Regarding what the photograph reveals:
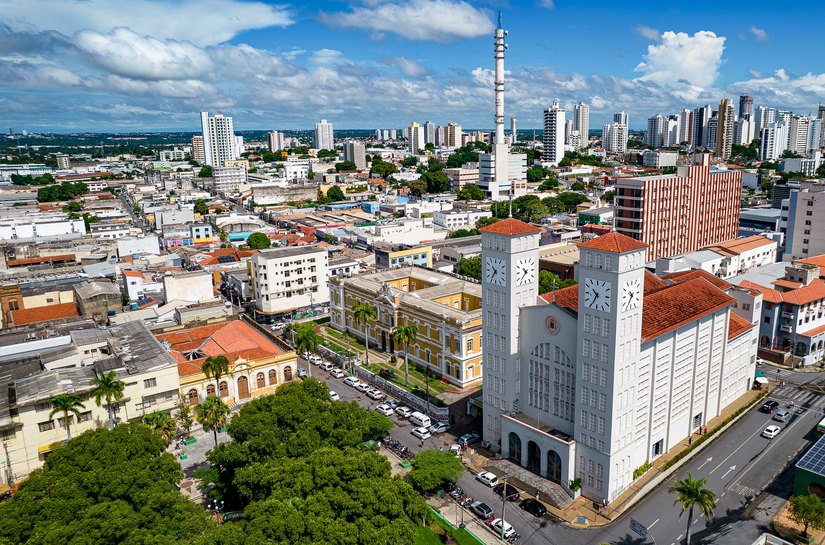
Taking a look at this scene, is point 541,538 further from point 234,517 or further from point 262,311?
point 262,311

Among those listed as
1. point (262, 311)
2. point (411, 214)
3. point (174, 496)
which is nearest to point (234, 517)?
point (174, 496)

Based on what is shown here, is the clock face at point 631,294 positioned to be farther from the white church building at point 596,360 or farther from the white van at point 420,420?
the white van at point 420,420

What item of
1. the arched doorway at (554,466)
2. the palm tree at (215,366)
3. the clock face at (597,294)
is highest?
the clock face at (597,294)

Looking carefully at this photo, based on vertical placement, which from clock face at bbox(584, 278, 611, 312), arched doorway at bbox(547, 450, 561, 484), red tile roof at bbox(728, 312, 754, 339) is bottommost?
arched doorway at bbox(547, 450, 561, 484)

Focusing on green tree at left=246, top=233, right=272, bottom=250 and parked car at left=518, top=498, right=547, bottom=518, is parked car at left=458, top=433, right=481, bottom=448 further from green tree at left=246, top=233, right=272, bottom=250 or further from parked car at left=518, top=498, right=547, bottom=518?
green tree at left=246, top=233, right=272, bottom=250

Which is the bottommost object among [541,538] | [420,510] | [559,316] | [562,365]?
[541,538]

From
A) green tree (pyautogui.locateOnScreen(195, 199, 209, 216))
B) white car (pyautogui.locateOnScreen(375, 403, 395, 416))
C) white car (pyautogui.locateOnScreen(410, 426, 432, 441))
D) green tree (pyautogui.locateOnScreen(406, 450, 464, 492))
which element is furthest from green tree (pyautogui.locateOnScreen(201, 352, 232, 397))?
green tree (pyautogui.locateOnScreen(195, 199, 209, 216))

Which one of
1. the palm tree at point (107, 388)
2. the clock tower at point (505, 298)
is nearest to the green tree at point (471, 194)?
the clock tower at point (505, 298)
